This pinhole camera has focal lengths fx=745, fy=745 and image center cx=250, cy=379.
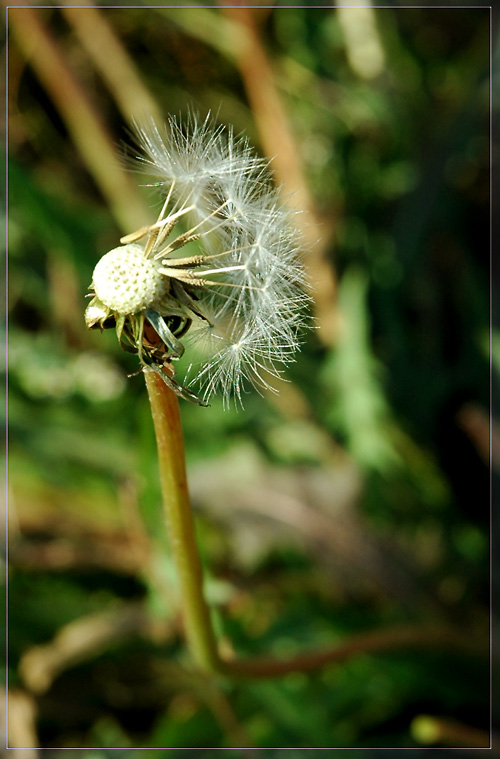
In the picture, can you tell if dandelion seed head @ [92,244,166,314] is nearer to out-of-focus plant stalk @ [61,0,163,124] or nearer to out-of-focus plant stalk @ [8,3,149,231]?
out-of-focus plant stalk @ [8,3,149,231]

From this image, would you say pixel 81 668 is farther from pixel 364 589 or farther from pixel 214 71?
pixel 214 71

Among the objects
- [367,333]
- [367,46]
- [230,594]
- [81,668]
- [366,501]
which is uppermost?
[367,46]

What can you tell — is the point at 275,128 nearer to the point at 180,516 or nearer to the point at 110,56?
the point at 110,56

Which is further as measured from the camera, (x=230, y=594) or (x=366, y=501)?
(x=366, y=501)

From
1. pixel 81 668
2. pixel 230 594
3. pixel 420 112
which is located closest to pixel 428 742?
pixel 230 594

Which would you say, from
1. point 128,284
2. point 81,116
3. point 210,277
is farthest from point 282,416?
point 128,284

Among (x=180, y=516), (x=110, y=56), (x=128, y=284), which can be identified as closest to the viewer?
(x=128, y=284)

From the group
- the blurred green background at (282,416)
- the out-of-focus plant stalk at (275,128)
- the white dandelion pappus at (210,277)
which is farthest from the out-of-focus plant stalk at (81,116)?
the white dandelion pappus at (210,277)
